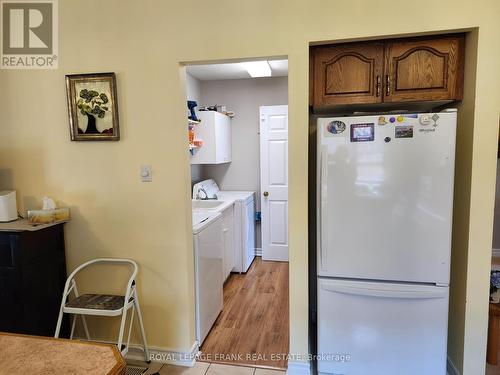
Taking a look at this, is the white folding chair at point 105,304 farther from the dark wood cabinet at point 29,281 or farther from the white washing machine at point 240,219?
the white washing machine at point 240,219

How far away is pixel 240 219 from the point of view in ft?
12.3

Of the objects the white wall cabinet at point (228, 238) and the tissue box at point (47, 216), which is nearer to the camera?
the tissue box at point (47, 216)

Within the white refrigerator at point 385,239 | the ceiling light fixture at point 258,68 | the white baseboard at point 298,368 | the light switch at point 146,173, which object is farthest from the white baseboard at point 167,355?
the ceiling light fixture at point 258,68

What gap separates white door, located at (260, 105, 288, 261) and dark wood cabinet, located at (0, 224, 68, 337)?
8.37 feet

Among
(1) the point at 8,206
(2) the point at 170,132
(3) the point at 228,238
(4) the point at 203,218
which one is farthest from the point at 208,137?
(1) the point at 8,206

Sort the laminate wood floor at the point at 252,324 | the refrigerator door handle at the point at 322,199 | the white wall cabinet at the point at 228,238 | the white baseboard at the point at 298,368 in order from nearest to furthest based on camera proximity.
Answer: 1. the refrigerator door handle at the point at 322,199
2. the white baseboard at the point at 298,368
3. the laminate wood floor at the point at 252,324
4. the white wall cabinet at the point at 228,238

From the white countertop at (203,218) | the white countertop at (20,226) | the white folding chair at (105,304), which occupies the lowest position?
the white folding chair at (105,304)

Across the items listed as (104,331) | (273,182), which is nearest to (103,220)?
(104,331)

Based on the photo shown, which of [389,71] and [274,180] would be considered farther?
[274,180]

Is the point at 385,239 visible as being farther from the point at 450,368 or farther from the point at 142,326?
the point at 142,326

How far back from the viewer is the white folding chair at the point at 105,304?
1.85m

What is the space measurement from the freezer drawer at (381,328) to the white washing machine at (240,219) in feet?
6.04

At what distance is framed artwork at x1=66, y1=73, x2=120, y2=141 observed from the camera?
6.68ft

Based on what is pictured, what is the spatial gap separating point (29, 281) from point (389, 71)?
2.51m
